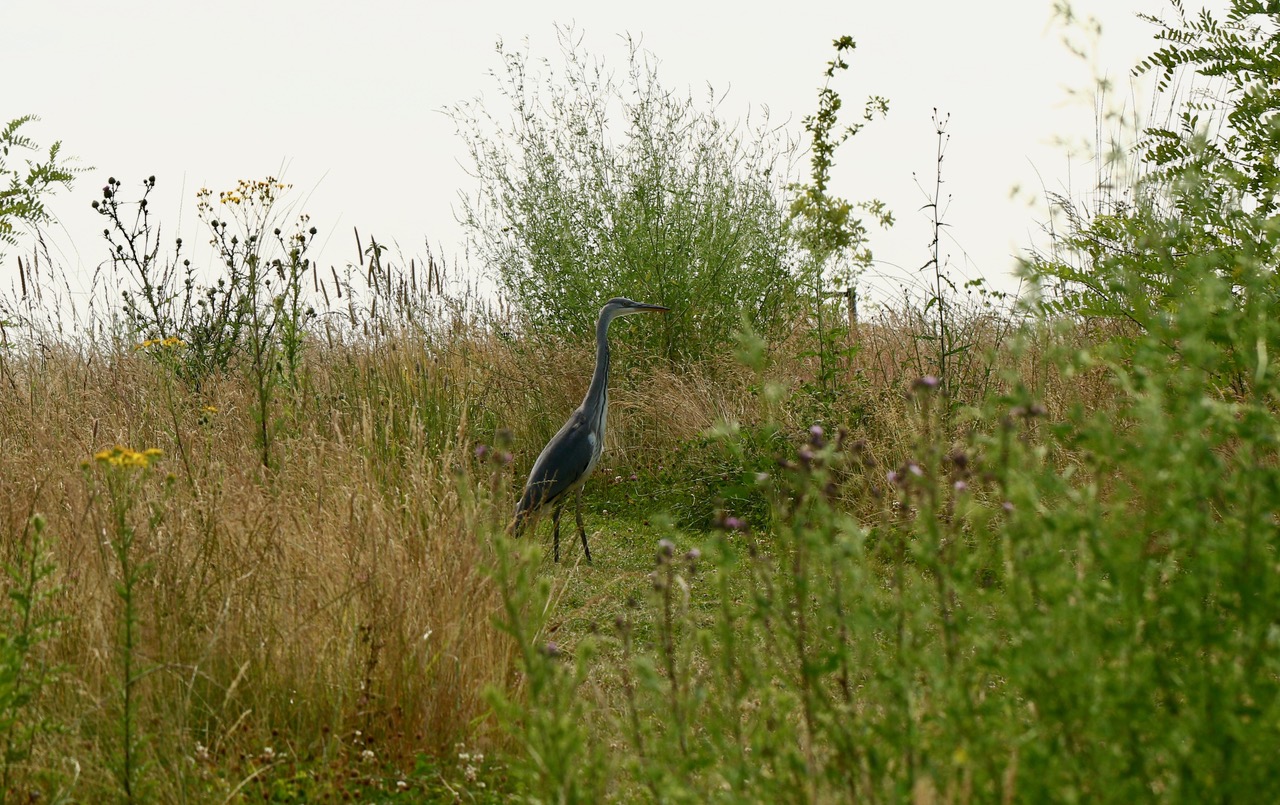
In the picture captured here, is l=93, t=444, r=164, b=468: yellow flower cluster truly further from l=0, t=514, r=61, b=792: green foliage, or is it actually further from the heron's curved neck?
the heron's curved neck

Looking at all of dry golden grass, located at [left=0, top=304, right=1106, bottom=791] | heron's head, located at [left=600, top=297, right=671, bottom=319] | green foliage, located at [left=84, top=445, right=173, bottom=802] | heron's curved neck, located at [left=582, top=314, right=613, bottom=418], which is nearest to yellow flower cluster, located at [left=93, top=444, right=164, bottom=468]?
green foliage, located at [left=84, top=445, right=173, bottom=802]

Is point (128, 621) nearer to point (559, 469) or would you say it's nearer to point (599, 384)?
point (559, 469)

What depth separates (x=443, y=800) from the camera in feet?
9.81

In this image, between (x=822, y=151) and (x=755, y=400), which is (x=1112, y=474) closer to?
(x=755, y=400)

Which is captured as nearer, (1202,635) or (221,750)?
(1202,635)

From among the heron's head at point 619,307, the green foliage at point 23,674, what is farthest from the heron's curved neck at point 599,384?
the green foliage at point 23,674

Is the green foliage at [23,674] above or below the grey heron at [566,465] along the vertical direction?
below

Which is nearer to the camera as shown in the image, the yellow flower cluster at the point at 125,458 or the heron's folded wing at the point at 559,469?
the yellow flower cluster at the point at 125,458

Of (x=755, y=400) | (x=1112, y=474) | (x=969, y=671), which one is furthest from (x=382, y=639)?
(x=755, y=400)

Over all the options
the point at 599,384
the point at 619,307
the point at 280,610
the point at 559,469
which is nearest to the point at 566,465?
the point at 559,469

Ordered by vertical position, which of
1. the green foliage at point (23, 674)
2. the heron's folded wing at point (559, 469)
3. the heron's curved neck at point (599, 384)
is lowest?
the green foliage at point (23, 674)

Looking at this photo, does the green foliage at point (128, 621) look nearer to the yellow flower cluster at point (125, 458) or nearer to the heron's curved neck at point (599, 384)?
the yellow flower cluster at point (125, 458)

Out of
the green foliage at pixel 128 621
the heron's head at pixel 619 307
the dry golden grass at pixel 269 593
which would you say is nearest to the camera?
the green foliage at pixel 128 621

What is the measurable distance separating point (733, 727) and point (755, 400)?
5.39m
